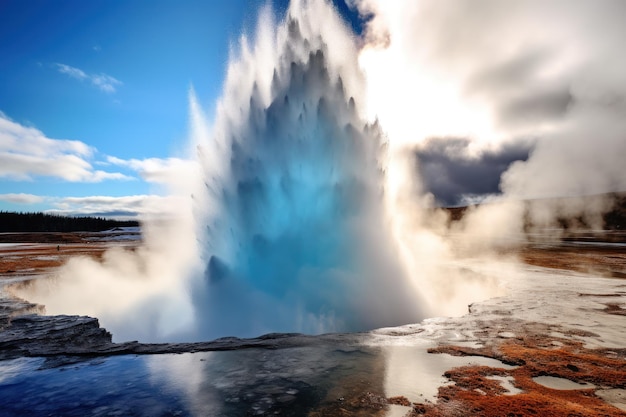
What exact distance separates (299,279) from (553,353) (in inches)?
301

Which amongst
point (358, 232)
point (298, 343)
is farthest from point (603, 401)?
point (358, 232)

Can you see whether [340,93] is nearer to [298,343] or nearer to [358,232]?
[358,232]

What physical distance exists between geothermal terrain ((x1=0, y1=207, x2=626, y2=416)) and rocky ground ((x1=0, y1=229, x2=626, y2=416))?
3 centimetres

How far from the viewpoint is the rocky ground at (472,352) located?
4.51 meters

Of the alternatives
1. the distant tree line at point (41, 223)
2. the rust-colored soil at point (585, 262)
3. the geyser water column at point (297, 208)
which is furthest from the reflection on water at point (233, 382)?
the distant tree line at point (41, 223)

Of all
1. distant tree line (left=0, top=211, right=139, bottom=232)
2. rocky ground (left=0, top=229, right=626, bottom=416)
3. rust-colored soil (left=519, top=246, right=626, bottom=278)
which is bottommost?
rust-colored soil (left=519, top=246, right=626, bottom=278)

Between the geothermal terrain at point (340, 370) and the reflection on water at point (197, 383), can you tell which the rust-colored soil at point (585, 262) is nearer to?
the geothermal terrain at point (340, 370)

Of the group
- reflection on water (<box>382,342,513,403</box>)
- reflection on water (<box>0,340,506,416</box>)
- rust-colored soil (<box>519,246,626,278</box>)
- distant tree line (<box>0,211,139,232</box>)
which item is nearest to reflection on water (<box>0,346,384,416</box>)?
reflection on water (<box>0,340,506,416</box>)

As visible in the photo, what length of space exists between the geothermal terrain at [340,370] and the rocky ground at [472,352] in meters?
0.03

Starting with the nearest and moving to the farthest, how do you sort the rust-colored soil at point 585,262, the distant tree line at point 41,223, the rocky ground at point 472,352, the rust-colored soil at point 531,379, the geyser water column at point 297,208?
the rust-colored soil at point 531,379 → the rocky ground at point 472,352 → the geyser water column at point 297,208 → the rust-colored soil at point 585,262 → the distant tree line at point 41,223

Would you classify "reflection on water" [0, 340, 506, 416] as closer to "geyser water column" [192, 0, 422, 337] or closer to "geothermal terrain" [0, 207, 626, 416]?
"geothermal terrain" [0, 207, 626, 416]

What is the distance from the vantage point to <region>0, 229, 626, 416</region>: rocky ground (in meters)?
4.51

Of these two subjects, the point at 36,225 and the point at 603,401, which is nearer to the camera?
the point at 603,401

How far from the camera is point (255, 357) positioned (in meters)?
6.54
